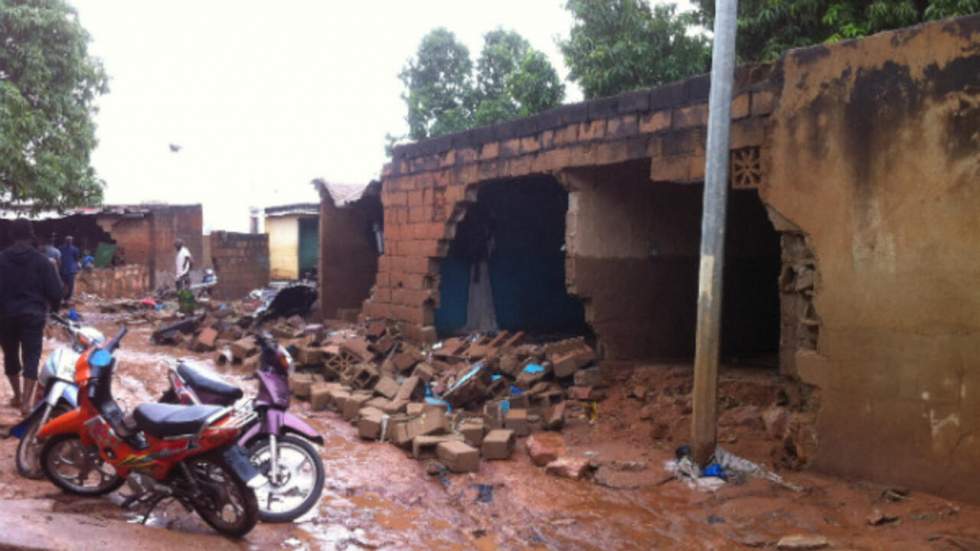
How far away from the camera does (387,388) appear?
843 centimetres

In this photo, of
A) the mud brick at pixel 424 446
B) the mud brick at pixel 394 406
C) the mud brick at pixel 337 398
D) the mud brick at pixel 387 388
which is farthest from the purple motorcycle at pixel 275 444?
the mud brick at pixel 387 388

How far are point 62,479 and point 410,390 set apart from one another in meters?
3.90

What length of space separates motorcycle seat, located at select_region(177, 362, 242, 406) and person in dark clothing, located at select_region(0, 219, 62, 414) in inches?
82.8

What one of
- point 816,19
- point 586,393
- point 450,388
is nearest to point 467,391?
point 450,388

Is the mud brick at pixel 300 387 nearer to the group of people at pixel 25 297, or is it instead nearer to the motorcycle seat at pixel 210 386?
the group of people at pixel 25 297

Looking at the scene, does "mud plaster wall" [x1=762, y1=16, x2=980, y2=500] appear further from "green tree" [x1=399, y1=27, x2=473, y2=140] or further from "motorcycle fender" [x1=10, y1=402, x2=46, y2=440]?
"green tree" [x1=399, y1=27, x2=473, y2=140]

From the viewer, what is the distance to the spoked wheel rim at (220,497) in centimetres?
420

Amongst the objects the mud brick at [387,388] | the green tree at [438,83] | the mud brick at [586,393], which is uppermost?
the green tree at [438,83]

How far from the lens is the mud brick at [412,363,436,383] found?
8.64 m

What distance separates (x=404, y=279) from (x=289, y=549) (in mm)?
6299

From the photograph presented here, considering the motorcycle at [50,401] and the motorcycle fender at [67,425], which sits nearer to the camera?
the motorcycle fender at [67,425]

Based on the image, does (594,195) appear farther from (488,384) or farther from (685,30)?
(685,30)

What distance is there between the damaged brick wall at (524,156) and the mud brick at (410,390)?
173 centimetres

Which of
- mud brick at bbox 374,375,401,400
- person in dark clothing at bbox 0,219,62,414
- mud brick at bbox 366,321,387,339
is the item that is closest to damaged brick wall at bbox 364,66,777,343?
mud brick at bbox 366,321,387,339
